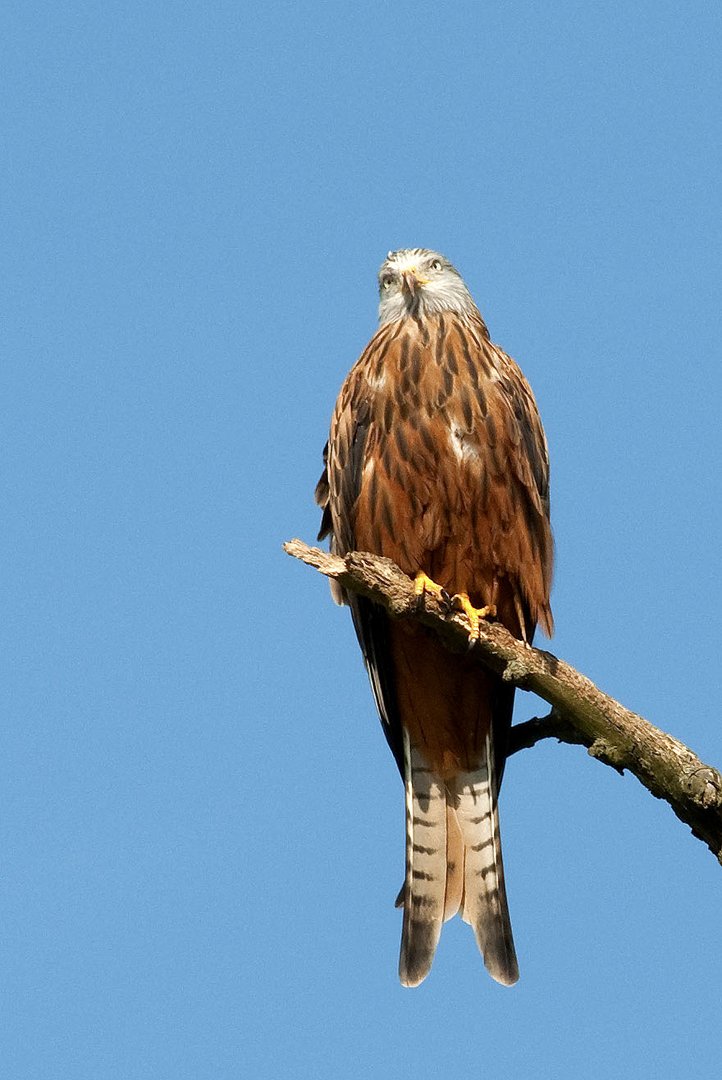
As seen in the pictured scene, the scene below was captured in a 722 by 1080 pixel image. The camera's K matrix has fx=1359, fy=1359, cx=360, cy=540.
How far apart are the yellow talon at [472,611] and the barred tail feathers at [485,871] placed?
728mm

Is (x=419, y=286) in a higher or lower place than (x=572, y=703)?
higher

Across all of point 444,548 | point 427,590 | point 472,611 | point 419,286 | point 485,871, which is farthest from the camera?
point 419,286

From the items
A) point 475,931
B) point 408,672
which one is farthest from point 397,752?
point 475,931

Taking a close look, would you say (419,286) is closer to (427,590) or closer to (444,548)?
(444,548)

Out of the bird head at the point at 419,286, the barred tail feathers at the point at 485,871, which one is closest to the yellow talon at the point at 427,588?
the barred tail feathers at the point at 485,871

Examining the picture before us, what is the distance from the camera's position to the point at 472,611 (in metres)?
5.52

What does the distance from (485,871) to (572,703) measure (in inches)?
52.2

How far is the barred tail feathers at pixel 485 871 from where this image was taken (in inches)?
228

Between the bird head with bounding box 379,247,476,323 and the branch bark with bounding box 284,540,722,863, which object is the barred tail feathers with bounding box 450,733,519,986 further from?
the bird head with bounding box 379,247,476,323

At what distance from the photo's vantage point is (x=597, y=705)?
488 cm

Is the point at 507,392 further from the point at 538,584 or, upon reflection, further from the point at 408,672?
the point at 408,672

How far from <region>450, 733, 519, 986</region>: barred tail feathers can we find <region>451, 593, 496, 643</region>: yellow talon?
0.73 metres

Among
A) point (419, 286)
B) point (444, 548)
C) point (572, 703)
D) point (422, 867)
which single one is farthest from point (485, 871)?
point (419, 286)

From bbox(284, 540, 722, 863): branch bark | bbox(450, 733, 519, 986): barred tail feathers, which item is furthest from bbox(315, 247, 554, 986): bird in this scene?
bbox(284, 540, 722, 863): branch bark
